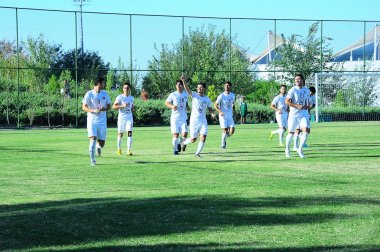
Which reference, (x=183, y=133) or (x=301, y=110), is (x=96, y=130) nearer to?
(x=183, y=133)

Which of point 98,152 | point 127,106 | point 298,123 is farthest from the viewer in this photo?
point 127,106

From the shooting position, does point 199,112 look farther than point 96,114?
Yes

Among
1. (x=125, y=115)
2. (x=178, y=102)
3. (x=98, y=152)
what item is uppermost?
(x=178, y=102)

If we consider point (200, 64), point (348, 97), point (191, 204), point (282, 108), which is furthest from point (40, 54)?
point (191, 204)

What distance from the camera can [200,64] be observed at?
203ft

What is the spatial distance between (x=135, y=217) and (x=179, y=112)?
12.9 m

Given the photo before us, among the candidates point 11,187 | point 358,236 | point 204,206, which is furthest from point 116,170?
point 358,236

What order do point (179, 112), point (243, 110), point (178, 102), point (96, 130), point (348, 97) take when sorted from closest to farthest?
point (96, 130) < point (178, 102) < point (179, 112) < point (243, 110) < point (348, 97)

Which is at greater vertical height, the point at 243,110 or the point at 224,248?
the point at 243,110

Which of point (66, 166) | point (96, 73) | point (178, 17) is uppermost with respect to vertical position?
point (178, 17)

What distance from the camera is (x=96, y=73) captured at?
52125 mm

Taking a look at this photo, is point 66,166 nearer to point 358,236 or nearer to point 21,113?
point 358,236

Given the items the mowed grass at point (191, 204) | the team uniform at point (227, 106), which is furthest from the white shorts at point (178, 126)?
the team uniform at point (227, 106)

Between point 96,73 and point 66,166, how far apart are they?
3461 cm
